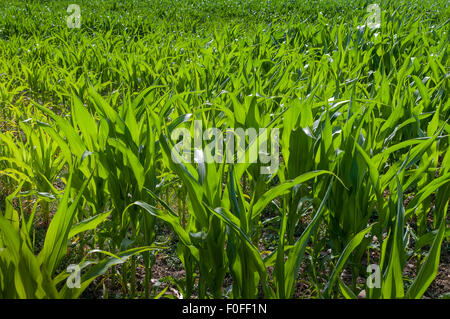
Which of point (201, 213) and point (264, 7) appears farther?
point (264, 7)

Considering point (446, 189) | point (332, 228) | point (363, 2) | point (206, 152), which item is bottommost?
point (332, 228)

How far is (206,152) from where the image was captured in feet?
3.58

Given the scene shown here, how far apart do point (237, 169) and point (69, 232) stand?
17.6 inches

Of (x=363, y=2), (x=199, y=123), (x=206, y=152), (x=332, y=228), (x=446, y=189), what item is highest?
(x=363, y=2)

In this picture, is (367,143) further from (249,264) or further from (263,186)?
(249,264)

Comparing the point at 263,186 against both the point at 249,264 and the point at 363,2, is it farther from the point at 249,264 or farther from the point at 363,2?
the point at 363,2

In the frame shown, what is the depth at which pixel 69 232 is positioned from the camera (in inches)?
38.9

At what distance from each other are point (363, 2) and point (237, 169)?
8.80 metres

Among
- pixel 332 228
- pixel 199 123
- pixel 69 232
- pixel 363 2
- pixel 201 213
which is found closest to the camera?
pixel 69 232

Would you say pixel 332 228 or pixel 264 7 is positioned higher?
pixel 264 7
